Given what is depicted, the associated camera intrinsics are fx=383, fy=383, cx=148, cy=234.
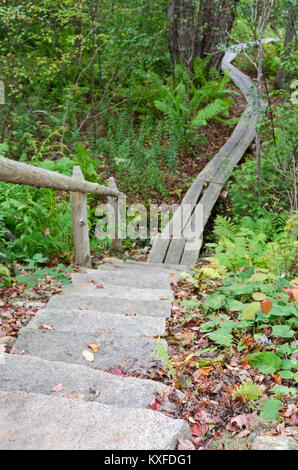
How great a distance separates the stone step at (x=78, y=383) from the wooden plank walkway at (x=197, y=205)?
432 cm

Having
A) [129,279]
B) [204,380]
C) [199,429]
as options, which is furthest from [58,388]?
[129,279]

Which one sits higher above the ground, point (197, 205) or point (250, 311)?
point (250, 311)

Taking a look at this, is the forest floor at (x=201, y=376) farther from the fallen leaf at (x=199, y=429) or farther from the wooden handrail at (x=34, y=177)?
the wooden handrail at (x=34, y=177)

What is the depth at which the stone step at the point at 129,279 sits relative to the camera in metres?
4.35

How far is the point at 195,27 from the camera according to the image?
34.8ft

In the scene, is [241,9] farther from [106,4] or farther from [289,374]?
[289,374]

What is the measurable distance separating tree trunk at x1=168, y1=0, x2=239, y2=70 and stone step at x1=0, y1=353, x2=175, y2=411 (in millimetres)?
9217

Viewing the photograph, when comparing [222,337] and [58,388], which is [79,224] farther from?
[58,388]

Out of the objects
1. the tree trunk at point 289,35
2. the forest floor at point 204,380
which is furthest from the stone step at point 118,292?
the tree trunk at point 289,35

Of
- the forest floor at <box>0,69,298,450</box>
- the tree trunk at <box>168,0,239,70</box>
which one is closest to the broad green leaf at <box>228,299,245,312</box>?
the forest floor at <box>0,69,298,450</box>

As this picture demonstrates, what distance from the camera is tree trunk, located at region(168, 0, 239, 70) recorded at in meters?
10.0

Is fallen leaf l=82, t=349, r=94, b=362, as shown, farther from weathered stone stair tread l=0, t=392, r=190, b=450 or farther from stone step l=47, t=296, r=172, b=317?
stone step l=47, t=296, r=172, b=317

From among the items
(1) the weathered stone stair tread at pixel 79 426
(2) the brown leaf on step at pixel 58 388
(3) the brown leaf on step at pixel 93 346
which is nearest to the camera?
(1) the weathered stone stair tread at pixel 79 426

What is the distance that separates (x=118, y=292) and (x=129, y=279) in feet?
2.03
